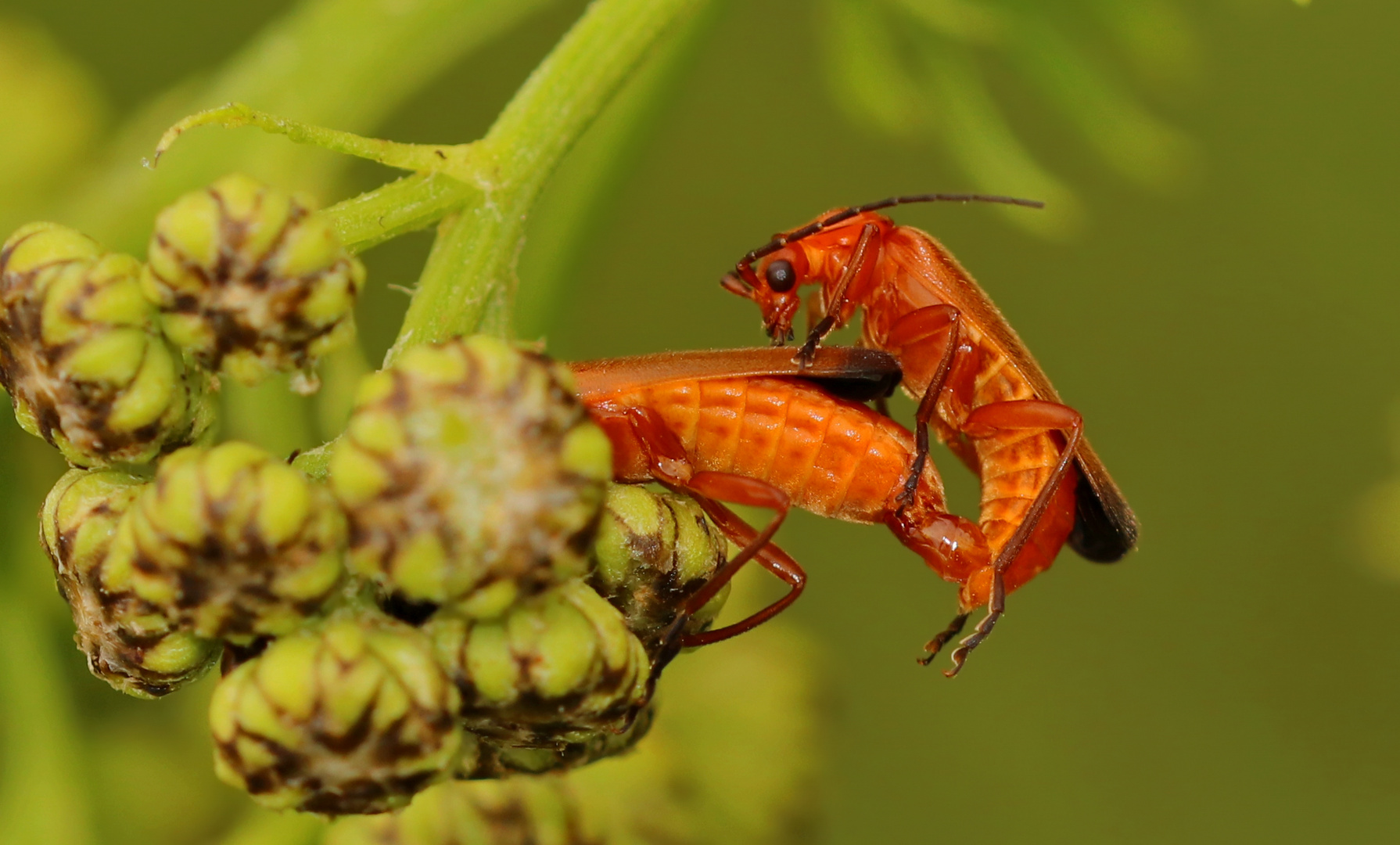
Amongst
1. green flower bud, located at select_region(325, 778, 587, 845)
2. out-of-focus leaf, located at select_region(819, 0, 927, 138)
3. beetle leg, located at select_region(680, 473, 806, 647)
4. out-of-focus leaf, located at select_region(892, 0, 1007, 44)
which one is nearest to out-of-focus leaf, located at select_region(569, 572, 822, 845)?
green flower bud, located at select_region(325, 778, 587, 845)

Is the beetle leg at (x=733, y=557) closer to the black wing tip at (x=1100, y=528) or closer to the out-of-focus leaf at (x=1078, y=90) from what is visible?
the black wing tip at (x=1100, y=528)

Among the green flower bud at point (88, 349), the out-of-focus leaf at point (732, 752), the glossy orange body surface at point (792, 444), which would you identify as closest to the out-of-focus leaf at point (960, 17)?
the glossy orange body surface at point (792, 444)

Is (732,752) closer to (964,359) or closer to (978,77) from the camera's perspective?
(964,359)

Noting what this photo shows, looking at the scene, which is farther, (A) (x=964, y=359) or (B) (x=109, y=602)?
(A) (x=964, y=359)

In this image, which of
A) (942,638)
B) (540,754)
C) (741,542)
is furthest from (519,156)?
(942,638)

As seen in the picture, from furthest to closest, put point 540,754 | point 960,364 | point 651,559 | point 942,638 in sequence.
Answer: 1. point 960,364
2. point 942,638
3. point 540,754
4. point 651,559

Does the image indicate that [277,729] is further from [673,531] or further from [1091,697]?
[1091,697]

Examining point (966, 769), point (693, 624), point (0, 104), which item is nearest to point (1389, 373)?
point (966, 769)
